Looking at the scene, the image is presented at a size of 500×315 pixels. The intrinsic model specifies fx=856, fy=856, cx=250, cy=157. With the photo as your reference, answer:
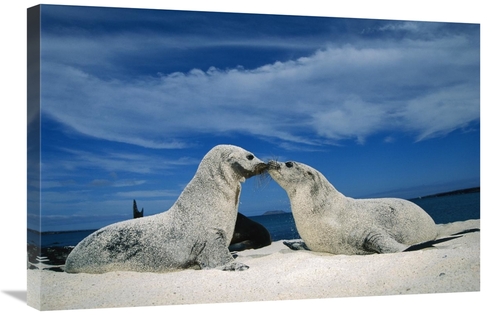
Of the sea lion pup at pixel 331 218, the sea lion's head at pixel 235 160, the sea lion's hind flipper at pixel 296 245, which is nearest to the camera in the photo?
the sea lion's head at pixel 235 160

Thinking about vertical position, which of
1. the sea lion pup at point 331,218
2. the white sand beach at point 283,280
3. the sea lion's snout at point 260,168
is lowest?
the white sand beach at point 283,280

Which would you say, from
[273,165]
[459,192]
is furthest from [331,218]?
[459,192]

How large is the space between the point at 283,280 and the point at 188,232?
145 centimetres

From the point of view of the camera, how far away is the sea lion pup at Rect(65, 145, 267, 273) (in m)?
11.3

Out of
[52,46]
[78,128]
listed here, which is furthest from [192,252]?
[52,46]

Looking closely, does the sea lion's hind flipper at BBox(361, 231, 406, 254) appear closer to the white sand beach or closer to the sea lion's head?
the white sand beach

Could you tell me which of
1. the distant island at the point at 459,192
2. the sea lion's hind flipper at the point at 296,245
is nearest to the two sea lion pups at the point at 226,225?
the sea lion's hind flipper at the point at 296,245

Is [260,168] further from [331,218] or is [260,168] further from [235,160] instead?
[331,218]

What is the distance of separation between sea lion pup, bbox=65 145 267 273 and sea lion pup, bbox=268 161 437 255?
0.63 metres

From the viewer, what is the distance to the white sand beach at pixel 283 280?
1102cm

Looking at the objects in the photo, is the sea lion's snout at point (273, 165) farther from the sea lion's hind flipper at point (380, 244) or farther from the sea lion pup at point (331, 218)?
the sea lion's hind flipper at point (380, 244)

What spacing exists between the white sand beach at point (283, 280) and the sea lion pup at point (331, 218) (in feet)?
0.61

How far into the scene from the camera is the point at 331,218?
1248cm

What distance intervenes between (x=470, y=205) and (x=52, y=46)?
21.8 ft
